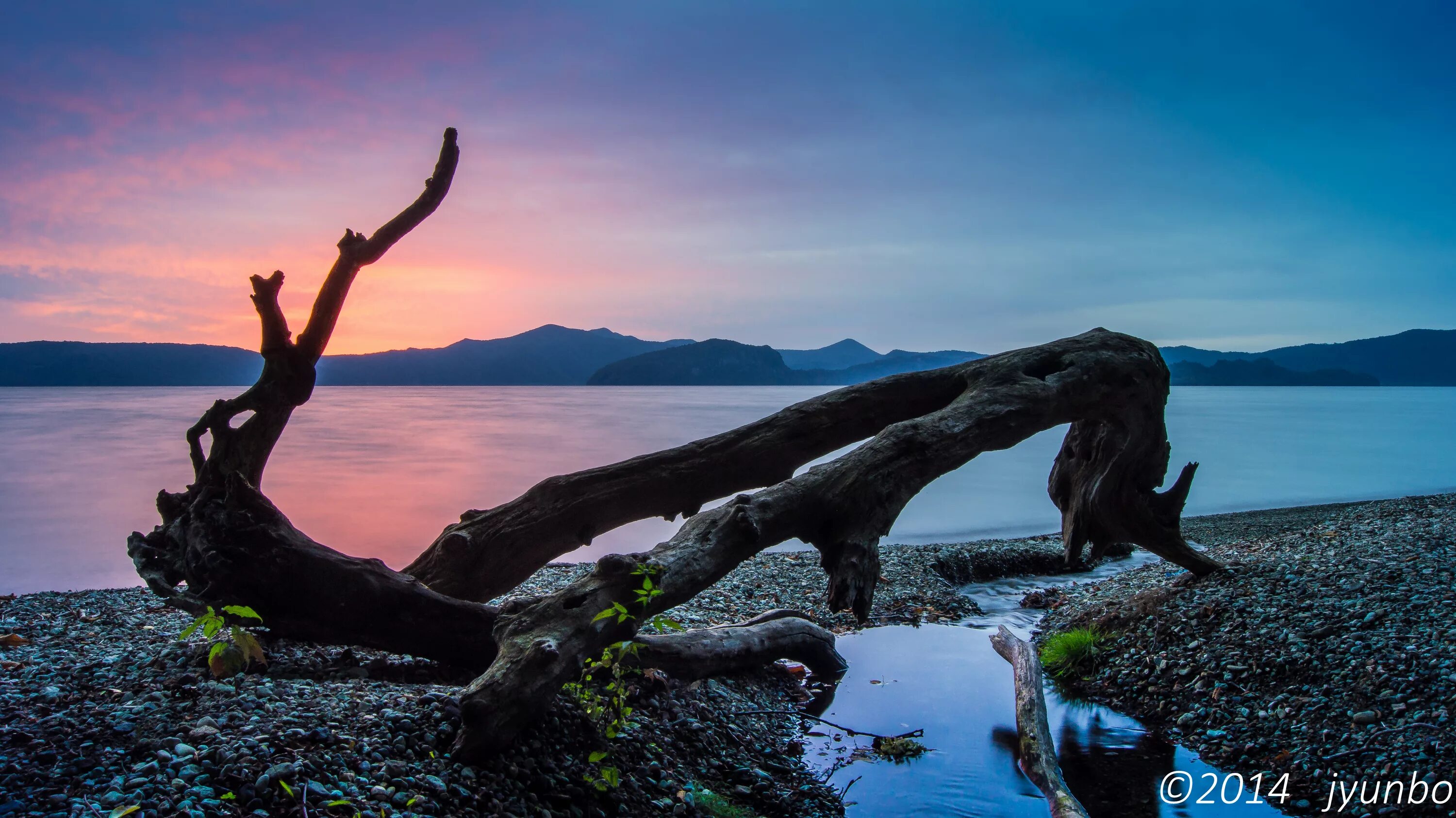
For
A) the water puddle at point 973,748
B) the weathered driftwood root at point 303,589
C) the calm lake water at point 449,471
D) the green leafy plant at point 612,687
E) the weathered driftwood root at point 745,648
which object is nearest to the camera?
the green leafy plant at point 612,687

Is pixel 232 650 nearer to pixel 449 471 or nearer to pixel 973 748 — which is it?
pixel 973 748

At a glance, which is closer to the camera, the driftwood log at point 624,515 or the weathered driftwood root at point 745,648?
the driftwood log at point 624,515

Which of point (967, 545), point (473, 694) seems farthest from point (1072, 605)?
point (473, 694)

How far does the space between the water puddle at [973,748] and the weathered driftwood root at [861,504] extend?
153 cm

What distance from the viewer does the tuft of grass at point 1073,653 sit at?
809 centimetres

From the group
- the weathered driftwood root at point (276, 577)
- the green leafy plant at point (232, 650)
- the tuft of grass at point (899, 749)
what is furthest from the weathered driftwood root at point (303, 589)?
the tuft of grass at point (899, 749)

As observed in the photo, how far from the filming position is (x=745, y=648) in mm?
7113

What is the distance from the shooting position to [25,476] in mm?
27828

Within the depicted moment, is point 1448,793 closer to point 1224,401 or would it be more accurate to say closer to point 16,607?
point 16,607

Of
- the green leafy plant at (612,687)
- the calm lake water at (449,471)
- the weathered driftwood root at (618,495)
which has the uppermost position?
the weathered driftwood root at (618,495)

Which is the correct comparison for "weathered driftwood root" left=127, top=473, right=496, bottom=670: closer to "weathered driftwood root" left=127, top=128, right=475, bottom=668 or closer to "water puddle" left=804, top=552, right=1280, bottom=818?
"weathered driftwood root" left=127, top=128, right=475, bottom=668

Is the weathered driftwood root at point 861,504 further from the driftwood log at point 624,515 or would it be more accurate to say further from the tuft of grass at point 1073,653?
the tuft of grass at point 1073,653

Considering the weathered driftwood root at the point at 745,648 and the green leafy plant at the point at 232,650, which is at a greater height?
the green leafy plant at the point at 232,650

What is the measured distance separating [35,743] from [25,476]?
106 ft
